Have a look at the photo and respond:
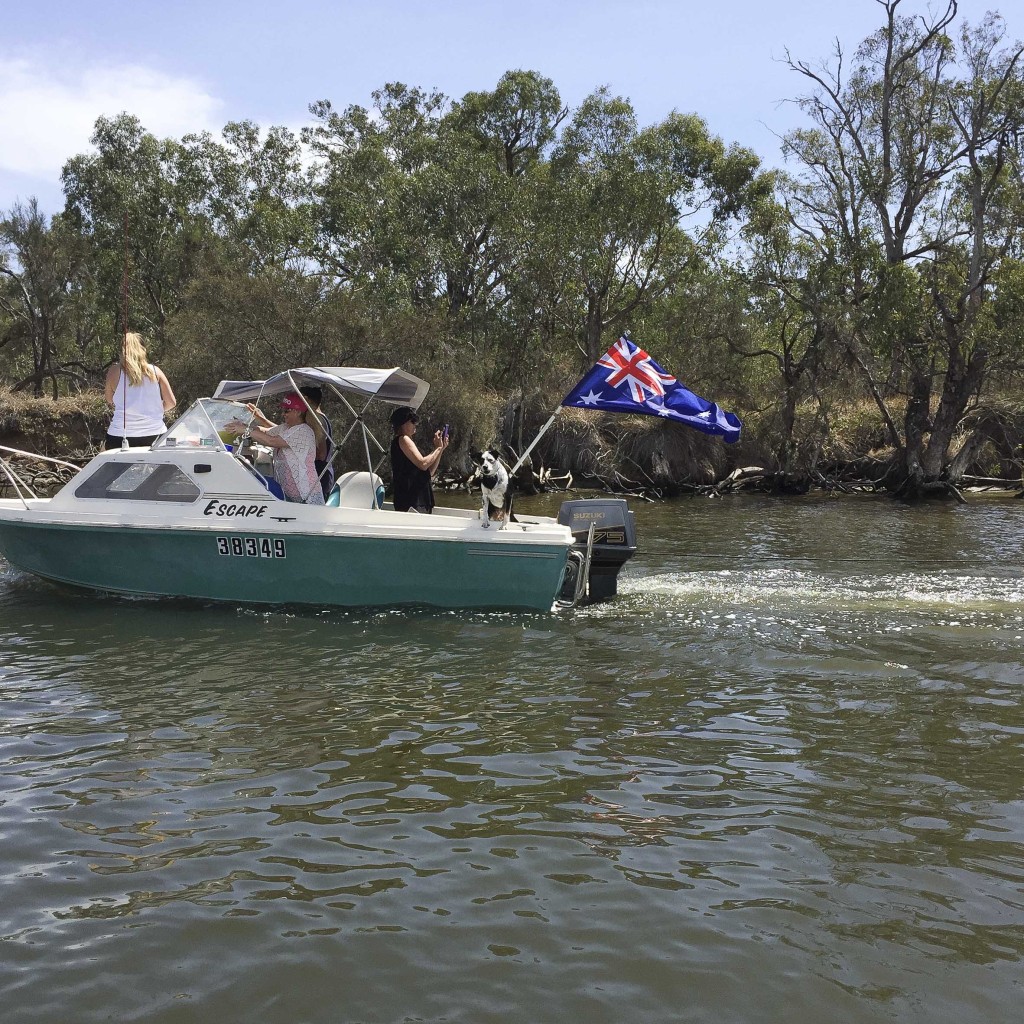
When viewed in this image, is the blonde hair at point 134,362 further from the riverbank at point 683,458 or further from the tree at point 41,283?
the tree at point 41,283

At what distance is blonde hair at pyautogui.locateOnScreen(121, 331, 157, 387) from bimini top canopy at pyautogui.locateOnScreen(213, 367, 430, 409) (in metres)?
0.81

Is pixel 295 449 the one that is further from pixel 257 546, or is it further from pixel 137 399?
pixel 137 399

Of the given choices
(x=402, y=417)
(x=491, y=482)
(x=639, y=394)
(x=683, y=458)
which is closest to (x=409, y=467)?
(x=402, y=417)

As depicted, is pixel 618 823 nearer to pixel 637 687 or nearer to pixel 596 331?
pixel 637 687

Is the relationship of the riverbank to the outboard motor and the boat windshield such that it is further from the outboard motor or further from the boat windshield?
the boat windshield

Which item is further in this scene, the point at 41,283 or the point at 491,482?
the point at 41,283

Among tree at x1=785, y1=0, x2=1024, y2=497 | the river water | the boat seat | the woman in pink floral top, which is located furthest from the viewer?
tree at x1=785, y1=0, x2=1024, y2=497

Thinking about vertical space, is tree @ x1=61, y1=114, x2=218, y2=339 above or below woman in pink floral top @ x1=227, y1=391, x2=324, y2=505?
above

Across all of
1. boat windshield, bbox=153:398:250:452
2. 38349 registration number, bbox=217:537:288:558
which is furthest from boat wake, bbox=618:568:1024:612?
boat windshield, bbox=153:398:250:452

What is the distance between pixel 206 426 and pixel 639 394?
15.0 ft

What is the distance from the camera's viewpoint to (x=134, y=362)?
10.7 metres

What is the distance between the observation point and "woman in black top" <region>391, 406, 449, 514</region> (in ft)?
36.0

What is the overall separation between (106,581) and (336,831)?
6.67m

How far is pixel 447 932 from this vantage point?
166 inches
